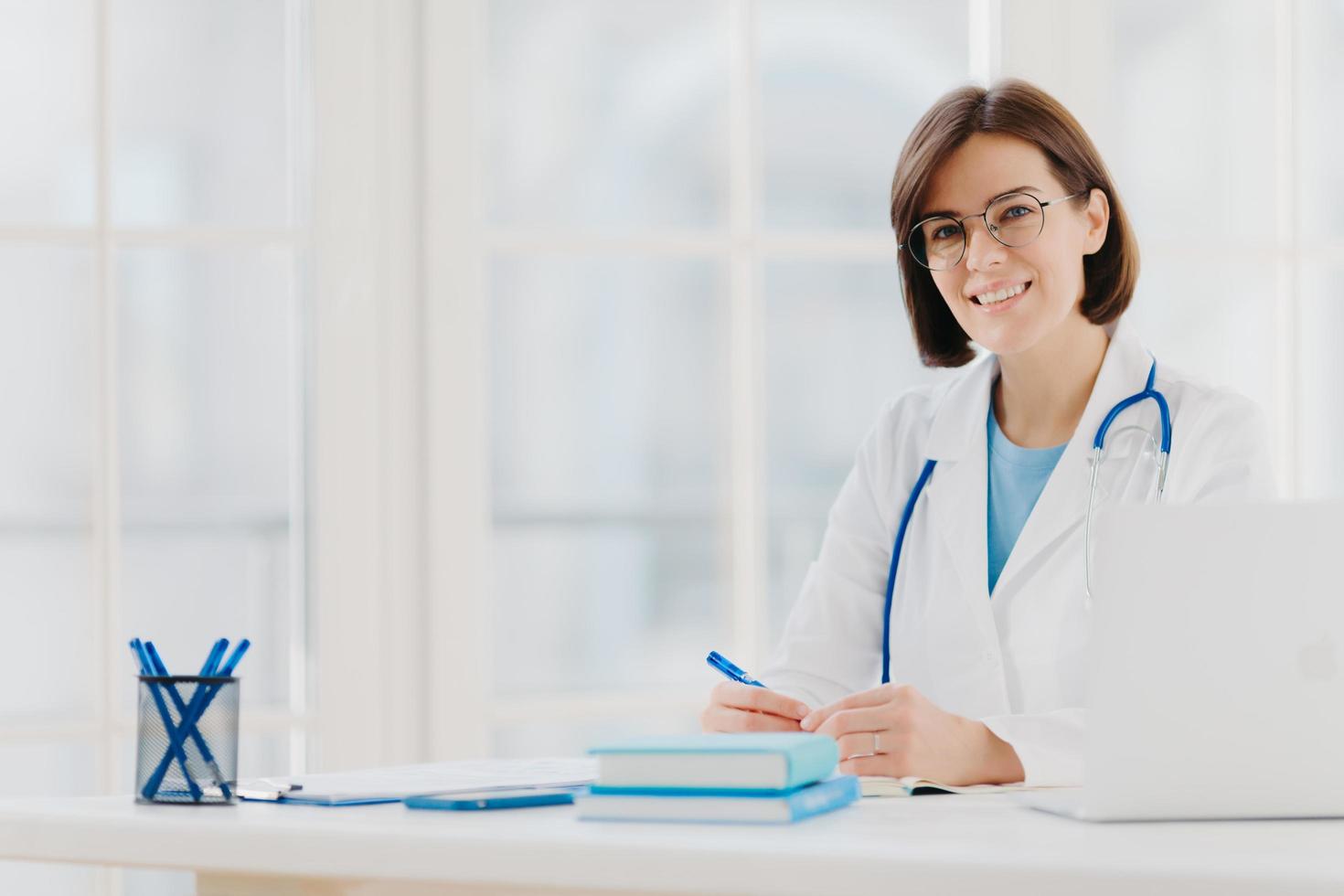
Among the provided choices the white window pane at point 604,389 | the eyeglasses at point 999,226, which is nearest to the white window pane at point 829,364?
the white window pane at point 604,389

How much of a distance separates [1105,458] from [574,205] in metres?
2.55

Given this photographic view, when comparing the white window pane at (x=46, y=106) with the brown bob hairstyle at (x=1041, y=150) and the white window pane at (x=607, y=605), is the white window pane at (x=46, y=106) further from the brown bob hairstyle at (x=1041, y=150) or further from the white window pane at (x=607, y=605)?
the brown bob hairstyle at (x=1041, y=150)

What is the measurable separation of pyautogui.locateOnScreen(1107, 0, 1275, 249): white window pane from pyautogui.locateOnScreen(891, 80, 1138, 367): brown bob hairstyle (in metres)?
0.85

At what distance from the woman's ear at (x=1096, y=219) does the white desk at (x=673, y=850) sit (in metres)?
0.93

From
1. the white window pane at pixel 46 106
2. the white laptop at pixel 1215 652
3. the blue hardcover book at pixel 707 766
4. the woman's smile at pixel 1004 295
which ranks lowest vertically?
the blue hardcover book at pixel 707 766

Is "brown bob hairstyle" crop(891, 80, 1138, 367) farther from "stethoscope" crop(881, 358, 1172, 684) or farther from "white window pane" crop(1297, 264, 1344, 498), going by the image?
"white window pane" crop(1297, 264, 1344, 498)

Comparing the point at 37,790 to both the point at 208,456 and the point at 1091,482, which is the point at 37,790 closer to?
the point at 208,456

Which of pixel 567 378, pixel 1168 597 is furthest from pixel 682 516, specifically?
pixel 1168 597

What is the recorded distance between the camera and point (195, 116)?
10.2 ft

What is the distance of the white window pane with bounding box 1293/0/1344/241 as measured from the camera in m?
2.70

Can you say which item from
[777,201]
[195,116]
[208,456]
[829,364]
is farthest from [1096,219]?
[829,364]

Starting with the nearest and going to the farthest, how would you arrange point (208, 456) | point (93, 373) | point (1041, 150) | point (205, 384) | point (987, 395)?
1. point (1041, 150)
2. point (987, 395)
3. point (93, 373)
4. point (205, 384)
5. point (208, 456)

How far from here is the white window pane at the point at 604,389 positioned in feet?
9.34

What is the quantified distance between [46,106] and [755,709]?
5.48 ft
